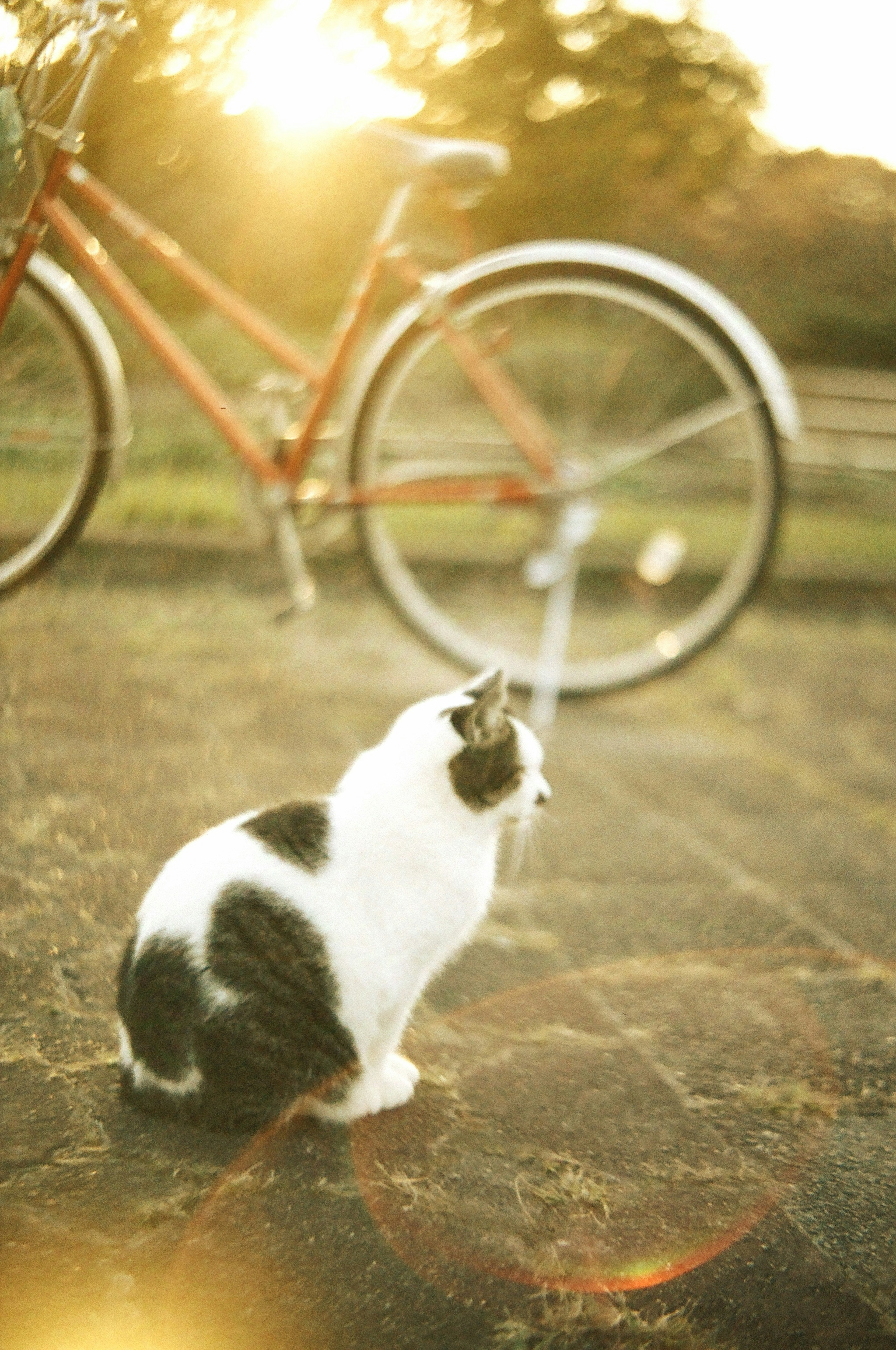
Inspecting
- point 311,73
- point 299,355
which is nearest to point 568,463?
point 299,355

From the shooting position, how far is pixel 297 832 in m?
1.24

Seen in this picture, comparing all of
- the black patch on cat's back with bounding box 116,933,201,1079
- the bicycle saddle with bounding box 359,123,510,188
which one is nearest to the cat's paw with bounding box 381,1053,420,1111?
the black patch on cat's back with bounding box 116,933,201,1079

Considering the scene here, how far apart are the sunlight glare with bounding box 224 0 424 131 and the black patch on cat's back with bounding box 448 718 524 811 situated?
95 cm

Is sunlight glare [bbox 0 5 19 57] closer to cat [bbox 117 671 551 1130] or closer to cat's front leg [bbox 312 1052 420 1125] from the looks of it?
cat [bbox 117 671 551 1130]

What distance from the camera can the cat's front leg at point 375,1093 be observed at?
1.22m

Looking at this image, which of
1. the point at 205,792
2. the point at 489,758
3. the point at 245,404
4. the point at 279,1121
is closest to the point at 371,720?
the point at 205,792

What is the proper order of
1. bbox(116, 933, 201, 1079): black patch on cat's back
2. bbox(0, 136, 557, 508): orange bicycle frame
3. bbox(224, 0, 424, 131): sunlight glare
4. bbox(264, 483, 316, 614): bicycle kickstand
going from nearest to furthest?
bbox(116, 933, 201, 1079): black patch on cat's back < bbox(224, 0, 424, 131): sunlight glare < bbox(0, 136, 557, 508): orange bicycle frame < bbox(264, 483, 316, 614): bicycle kickstand

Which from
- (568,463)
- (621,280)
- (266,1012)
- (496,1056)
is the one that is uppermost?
(621,280)

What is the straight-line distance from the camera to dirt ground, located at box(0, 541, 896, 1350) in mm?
978

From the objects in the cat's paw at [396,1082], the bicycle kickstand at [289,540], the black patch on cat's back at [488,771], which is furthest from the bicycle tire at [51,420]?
the cat's paw at [396,1082]

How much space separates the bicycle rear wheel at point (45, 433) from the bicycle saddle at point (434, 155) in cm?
62

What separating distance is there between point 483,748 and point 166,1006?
0.45 meters

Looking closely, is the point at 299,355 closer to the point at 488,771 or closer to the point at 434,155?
the point at 434,155

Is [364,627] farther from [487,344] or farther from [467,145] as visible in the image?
[467,145]
